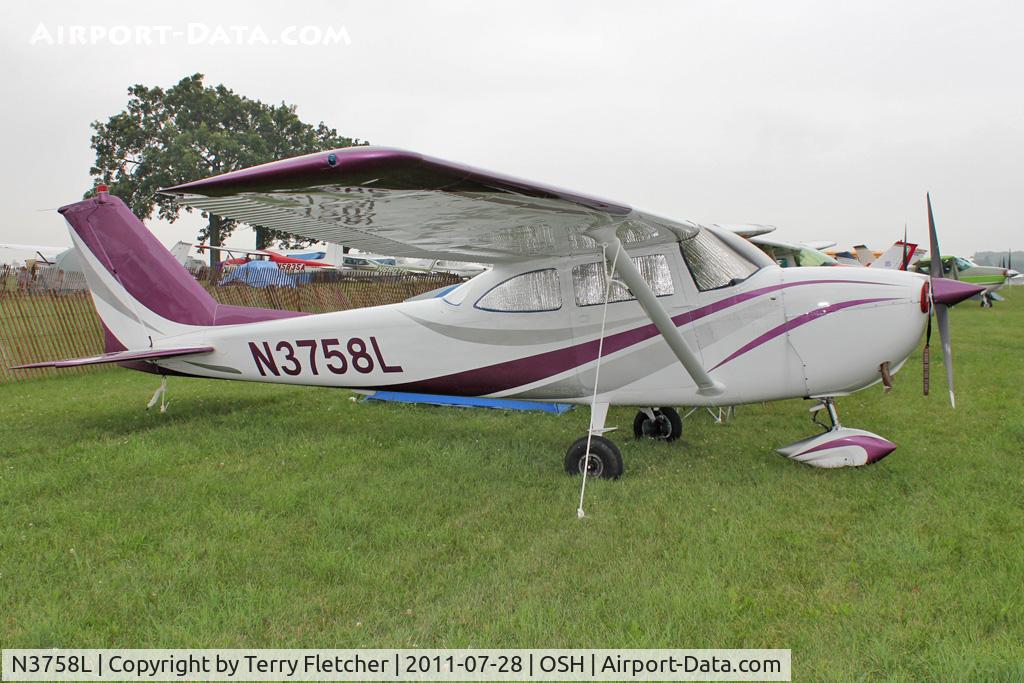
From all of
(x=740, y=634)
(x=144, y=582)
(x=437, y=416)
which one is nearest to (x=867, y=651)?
(x=740, y=634)

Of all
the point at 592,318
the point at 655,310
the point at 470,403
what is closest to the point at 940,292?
the point at 655,310

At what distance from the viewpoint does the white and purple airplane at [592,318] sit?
14.1 feet

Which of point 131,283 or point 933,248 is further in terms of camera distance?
point 131,283

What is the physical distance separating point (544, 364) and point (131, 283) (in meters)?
4.73

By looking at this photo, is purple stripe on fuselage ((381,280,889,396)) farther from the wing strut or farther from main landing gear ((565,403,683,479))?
main landing gear ((565,403,683,479))

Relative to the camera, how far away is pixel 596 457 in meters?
5.02

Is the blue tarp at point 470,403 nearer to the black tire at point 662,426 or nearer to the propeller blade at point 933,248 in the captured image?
the black tire at point 662,426

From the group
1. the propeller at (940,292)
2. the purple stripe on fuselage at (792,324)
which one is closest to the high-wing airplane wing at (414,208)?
the purple stripe on fuselage at (792,324)

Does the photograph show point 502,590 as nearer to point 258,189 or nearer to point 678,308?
point 258,189

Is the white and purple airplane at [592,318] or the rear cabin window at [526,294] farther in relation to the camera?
the rear cabin window at [526,294]

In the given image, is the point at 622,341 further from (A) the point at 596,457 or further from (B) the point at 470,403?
(B) the point at 470,403

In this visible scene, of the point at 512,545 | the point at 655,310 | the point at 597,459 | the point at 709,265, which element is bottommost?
the point at 512,545

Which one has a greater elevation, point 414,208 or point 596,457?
point 414,208

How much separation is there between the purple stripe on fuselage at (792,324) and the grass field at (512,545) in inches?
38.5
